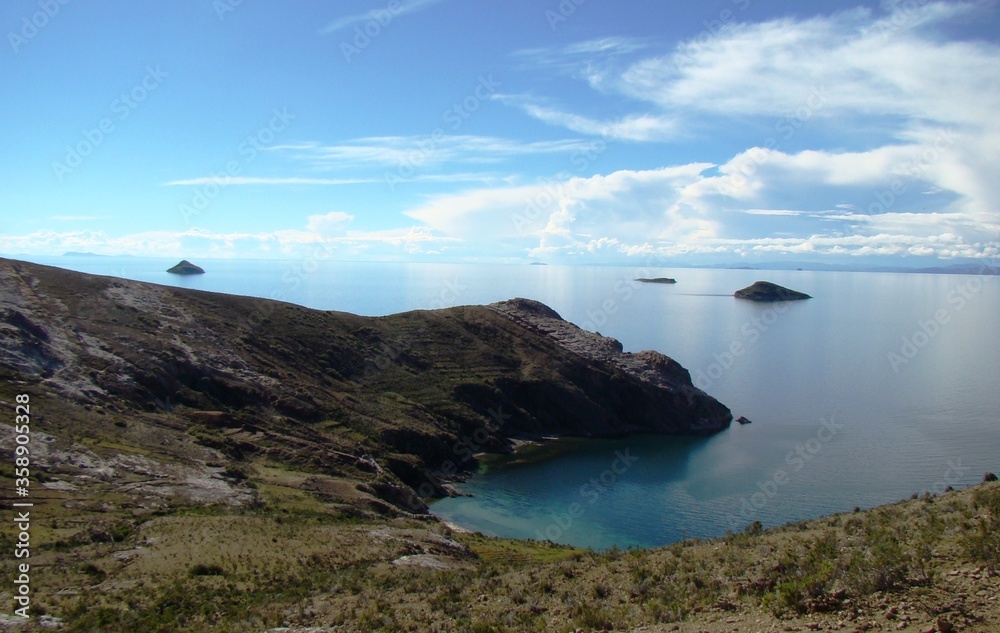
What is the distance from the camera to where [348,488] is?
43.1 meters

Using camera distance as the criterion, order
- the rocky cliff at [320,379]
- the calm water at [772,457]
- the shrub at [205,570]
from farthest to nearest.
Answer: the calm water at [772,457] < the rocky cliff at [320,379] < the shrub at [205,570]

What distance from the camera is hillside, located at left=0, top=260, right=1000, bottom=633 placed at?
1442 cm

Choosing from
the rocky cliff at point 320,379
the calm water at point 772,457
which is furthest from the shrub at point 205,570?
the calm water at point 772,457

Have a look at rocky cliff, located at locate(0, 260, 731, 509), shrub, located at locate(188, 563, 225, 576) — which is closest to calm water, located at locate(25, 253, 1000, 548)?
rocky cliff, located at locate(0, 260, 731, 509)

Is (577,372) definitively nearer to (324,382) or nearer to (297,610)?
(324,382)

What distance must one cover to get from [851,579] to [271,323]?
226ft

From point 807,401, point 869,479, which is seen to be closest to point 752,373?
point 807,401

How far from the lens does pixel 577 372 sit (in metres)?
80.8

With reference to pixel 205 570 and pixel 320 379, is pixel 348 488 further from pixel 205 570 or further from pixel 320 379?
pixel 320 379

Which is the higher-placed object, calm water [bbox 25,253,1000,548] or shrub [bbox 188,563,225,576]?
shrub [bbox 188,563,225,576]

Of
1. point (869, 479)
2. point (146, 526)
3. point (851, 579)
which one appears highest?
point (851, 579)

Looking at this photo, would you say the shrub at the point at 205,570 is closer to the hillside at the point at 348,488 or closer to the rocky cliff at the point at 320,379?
the hillside at the point at 348,488

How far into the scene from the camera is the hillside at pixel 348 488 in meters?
14.4

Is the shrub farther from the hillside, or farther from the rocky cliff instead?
the rocky cliff
